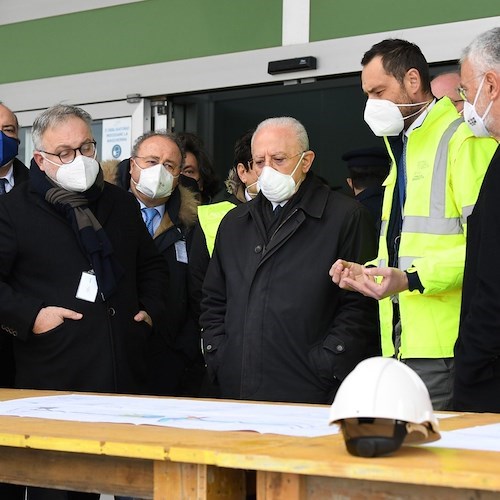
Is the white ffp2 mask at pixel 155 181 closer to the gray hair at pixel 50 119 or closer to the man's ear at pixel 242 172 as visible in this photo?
the man's ear at pixel 242 172

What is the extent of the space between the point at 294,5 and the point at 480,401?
12.3 ft

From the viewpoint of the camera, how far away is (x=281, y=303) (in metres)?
3.97

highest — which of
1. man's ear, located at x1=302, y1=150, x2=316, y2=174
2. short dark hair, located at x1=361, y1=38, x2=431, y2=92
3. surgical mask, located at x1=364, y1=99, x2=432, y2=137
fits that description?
short dark hair, located at x1=361, y1=38, x2=431, y2=92

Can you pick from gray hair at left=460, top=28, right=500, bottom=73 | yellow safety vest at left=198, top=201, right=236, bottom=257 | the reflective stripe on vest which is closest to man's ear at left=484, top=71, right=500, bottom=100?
gray hair at left=460, top=28, right=500, bottom=73

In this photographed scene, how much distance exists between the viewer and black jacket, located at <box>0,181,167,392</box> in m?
4.11

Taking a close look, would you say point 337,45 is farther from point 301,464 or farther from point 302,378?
point 301,464

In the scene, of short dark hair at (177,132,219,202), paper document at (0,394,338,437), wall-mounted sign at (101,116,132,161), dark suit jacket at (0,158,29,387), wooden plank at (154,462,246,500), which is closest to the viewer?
wooden plank at (154,462,246,500)

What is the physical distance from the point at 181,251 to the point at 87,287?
104 centimetres

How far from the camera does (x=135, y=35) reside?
7.07 metres

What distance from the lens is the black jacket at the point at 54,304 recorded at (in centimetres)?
411

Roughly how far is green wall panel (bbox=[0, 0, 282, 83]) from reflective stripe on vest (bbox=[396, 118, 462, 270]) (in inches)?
113

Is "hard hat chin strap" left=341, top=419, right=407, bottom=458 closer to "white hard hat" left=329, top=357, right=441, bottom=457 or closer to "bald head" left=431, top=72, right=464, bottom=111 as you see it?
Answer: "white hard hat" left=329, top=357, right=441, bottom=457

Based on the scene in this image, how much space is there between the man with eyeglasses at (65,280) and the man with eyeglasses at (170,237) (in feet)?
1.94

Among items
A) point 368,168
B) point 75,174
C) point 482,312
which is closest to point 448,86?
point 368,168
